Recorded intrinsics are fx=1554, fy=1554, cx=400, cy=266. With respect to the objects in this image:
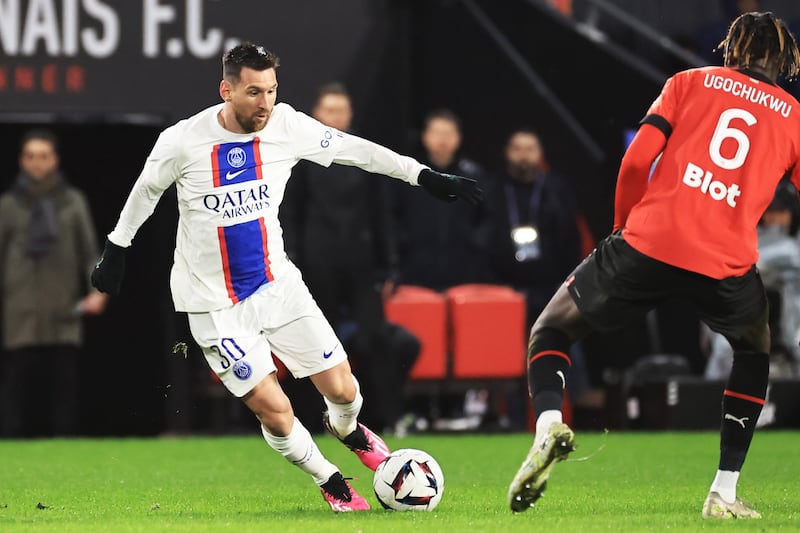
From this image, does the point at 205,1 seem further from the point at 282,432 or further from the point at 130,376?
the point at 282,432

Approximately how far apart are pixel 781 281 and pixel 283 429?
6.95 meters

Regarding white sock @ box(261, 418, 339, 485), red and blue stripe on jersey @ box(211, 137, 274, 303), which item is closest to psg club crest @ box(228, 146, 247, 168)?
red and blue stripe on jersey @ box(211, 137, 274, 303)

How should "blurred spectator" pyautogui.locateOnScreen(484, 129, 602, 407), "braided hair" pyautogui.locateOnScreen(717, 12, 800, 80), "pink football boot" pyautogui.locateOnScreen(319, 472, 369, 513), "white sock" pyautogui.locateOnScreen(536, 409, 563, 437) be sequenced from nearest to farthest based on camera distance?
"white sock" pyautogui.locateOnScreen(536, 409, 563, 437), "braided hair" pyautogui.locateOnScreen(717, 12, 800, 80), "pink football boot" pyautogui.locateOnScreen(319, 472, 369, 513), "blurred spectator" pyautogui.locateOnScreen(484, 129, 602, 407)

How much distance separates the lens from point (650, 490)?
786 cm

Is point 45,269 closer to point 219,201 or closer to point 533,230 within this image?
point 533,230

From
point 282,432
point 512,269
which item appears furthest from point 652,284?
point 512,269

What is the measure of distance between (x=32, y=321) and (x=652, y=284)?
23.9ft

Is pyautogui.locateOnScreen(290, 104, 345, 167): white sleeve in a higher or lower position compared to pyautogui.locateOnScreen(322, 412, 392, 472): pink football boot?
higher

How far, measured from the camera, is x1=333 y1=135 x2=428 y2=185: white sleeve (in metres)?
6.87

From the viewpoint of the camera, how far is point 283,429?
6.73m

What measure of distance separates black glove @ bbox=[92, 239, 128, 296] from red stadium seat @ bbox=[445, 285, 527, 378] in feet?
19.4

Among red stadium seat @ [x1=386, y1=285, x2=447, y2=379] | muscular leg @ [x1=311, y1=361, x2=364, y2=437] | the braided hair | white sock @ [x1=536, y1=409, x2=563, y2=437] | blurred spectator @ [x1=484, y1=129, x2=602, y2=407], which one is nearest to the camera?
white sock @ [x1=536, y1=409, x2=563, y2=437]

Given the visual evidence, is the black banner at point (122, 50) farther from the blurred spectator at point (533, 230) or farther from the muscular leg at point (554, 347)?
the muscular leg at point (554, 347)

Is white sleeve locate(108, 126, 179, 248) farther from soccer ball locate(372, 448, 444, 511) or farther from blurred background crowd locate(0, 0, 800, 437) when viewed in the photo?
blurred background crowd locate(0, 0, 800, 437)
